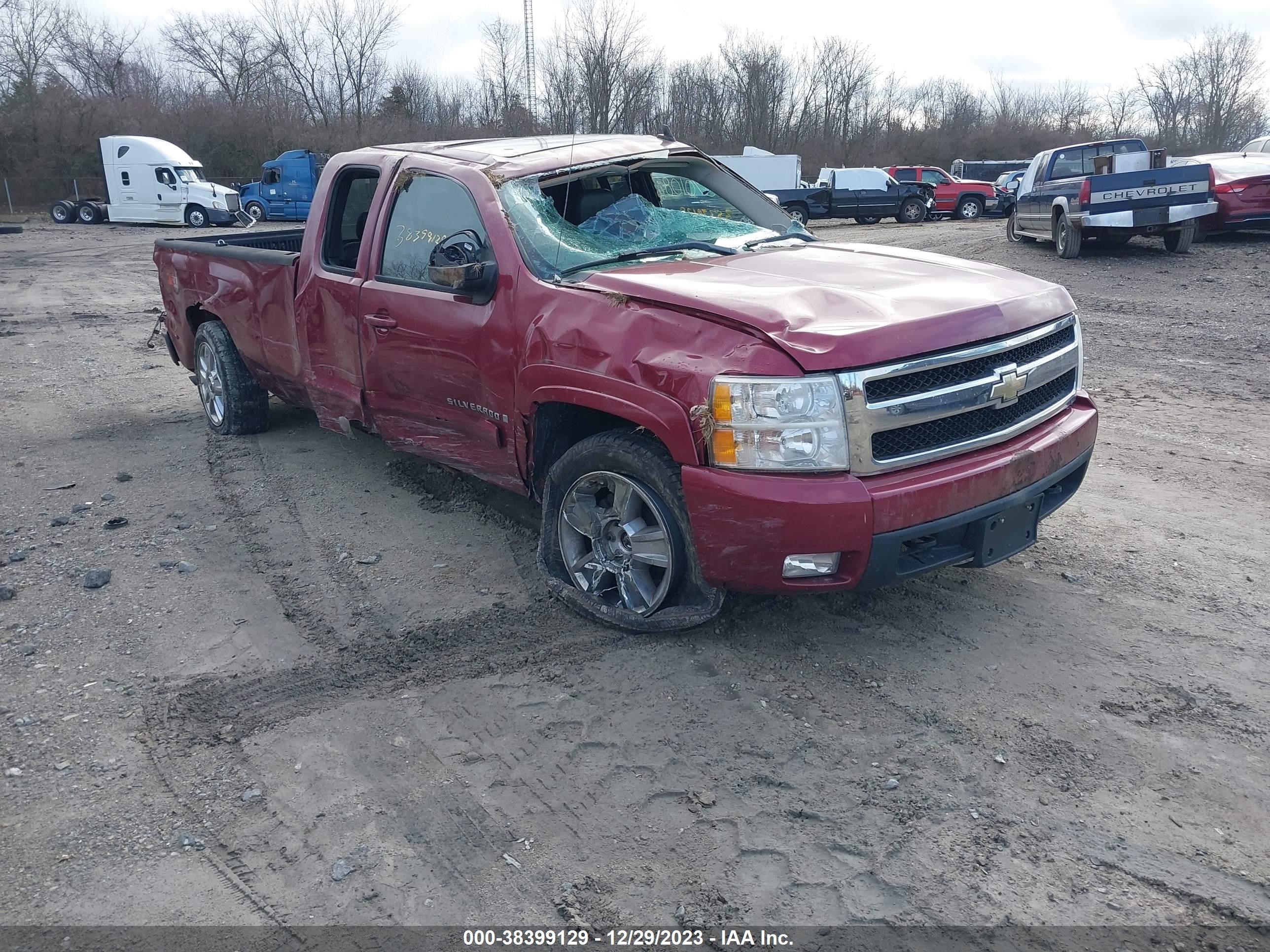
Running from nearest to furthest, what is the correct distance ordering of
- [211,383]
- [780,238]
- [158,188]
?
[780,238]
[211,383]
[158,188]

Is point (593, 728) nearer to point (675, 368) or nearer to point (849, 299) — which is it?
point (675, 368)

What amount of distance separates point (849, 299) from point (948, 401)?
1.71 feet

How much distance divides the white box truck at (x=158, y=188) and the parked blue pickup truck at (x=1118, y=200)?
25.2 meters

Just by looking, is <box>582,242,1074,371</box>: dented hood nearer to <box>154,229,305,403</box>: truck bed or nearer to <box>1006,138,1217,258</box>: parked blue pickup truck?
<box>154,229,305,403</box>: truck bed

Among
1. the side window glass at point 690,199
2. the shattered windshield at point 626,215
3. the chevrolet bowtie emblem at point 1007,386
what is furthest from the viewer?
the side window glass at point 690,199

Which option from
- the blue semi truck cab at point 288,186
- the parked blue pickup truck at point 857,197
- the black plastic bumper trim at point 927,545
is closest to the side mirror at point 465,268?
the black plastic bumper trim at point 927,545

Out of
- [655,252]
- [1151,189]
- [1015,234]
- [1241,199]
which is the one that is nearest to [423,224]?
[655,252]

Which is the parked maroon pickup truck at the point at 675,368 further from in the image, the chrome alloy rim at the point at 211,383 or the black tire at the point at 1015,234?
the black tire at the point at 1015,234

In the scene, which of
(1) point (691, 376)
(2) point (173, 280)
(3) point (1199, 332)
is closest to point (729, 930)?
(1) point (691, 376)

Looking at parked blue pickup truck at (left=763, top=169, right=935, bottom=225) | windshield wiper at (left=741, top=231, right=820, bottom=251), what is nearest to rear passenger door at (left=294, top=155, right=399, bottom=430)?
windshield wiper at (left=741, top=231, right=820, bottom=251)

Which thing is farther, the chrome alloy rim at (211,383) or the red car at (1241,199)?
the red car at (1241,199)

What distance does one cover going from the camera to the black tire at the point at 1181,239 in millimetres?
14508

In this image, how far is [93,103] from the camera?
140 ft

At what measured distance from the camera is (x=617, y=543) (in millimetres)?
3920
